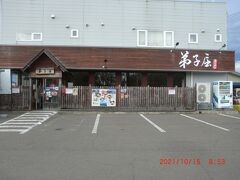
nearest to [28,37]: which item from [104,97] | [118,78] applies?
[118,78]

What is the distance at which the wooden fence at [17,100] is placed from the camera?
20.3 metres

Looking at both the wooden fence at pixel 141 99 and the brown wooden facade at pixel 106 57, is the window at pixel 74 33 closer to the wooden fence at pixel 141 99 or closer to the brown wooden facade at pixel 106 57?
the brown wooden facade at pixel 106 57

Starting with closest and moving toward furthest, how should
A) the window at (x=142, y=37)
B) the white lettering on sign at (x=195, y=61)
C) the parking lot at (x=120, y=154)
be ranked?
the parking lot at (x=120, y=154) → the white lettering on sign at (x=195, y=61) → the window at (x=142, y=37)

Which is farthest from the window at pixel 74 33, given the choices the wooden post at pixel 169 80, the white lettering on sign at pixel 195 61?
the white lettering on sign at pixel 195 61

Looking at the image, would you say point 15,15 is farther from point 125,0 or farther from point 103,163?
point 103,163

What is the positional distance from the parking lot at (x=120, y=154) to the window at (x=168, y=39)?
43.1 feet

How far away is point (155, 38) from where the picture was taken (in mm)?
24656

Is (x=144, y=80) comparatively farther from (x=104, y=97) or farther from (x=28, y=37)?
(x=28, y=37)

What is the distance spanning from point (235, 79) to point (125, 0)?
589 inches

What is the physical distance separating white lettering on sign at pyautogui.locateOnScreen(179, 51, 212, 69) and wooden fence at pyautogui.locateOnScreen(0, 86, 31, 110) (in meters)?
11.0

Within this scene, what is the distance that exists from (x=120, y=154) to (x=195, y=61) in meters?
16.1

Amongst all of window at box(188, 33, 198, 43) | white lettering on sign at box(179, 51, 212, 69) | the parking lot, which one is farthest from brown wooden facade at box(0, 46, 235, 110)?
the parking lot

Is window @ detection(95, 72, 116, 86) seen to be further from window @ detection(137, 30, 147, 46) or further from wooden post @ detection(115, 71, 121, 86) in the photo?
window @ detection(137, 30, 147, 46)

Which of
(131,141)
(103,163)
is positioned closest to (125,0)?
(131,141)
